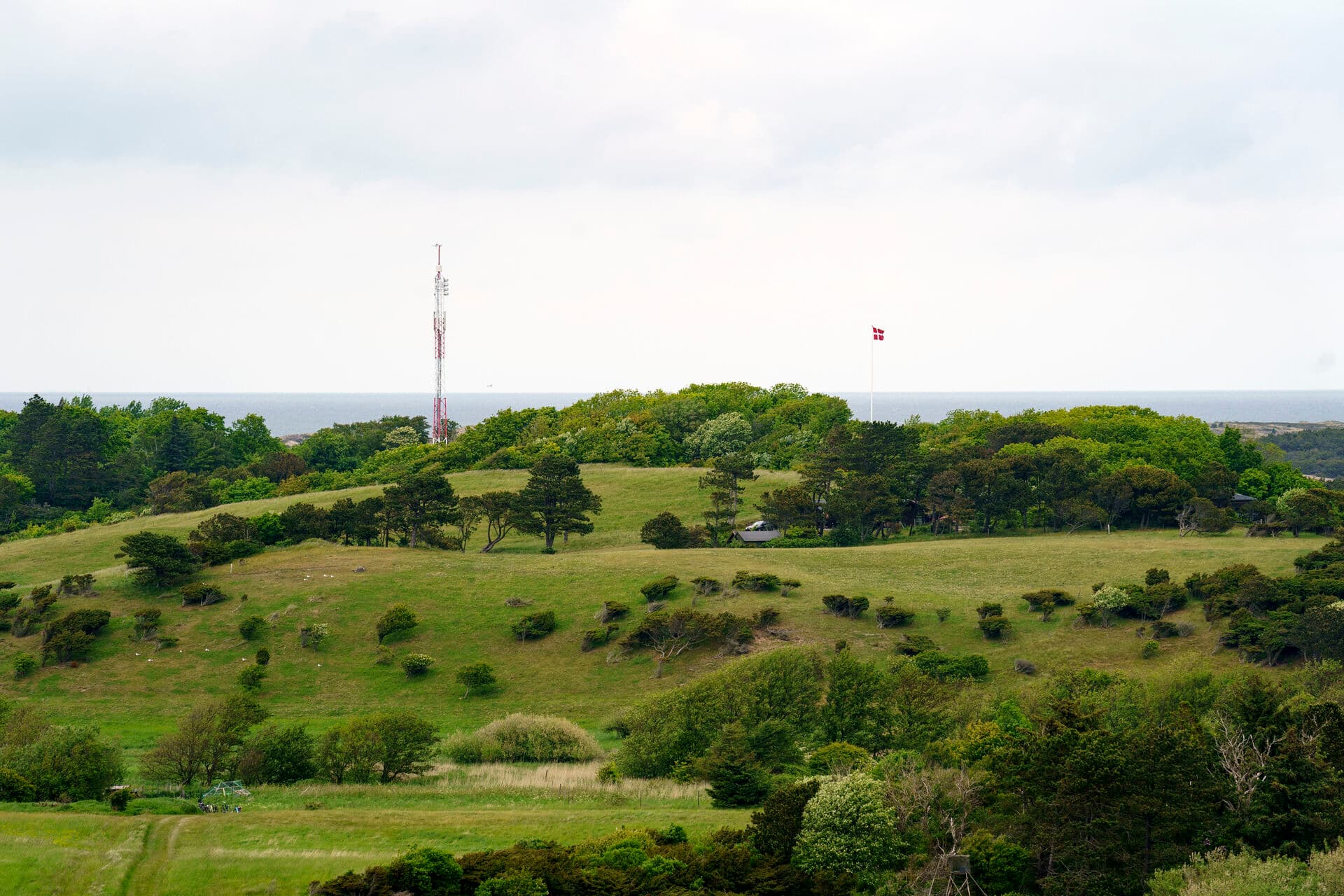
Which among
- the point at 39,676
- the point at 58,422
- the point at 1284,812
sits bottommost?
the point at 39,676

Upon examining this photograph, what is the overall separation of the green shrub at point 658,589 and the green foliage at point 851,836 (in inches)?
1440

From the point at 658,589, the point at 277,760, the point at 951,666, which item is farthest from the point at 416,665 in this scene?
the point at 951,666

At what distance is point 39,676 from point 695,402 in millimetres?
98730

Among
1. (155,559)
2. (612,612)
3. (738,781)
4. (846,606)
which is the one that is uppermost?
(155,559)

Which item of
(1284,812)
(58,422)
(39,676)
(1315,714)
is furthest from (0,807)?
(58,422)

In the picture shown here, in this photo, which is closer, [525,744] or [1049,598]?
[525,744]

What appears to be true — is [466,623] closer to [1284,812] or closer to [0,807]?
[0,807]

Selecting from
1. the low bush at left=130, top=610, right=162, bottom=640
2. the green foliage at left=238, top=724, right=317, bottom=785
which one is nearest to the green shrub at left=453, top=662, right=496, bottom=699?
the green foliage at left=238, top=724, right=317, bottom=785

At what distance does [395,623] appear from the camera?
62531 millimetres

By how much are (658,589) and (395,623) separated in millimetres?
17066

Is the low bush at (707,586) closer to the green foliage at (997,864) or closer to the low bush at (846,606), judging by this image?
the low bush at (846,606)

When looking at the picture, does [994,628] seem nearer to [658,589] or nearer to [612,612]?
[658,589]

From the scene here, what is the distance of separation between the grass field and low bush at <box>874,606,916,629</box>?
0.88m

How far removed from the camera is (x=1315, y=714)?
3269 cm
